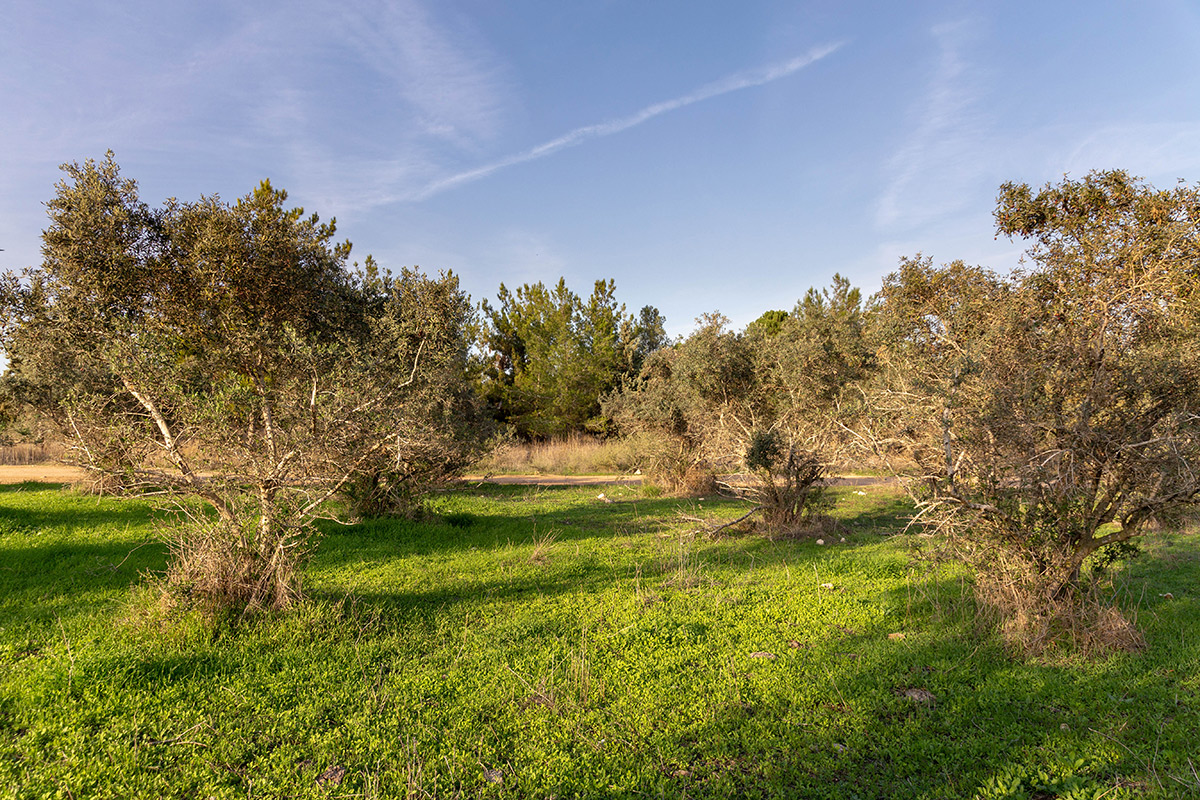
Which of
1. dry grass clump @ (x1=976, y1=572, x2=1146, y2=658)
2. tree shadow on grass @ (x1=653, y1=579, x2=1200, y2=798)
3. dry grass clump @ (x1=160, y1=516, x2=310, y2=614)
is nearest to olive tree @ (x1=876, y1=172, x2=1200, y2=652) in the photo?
dry grass clump @ (x1=976, y1=572, x2=1146, y2=658)

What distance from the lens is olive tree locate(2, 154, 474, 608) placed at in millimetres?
5672

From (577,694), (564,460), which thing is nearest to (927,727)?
(577,694)

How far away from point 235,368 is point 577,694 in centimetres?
881

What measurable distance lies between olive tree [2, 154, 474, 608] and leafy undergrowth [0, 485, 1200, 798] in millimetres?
1075

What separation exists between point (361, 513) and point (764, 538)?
7.65 meters

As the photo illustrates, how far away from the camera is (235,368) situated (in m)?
10.2

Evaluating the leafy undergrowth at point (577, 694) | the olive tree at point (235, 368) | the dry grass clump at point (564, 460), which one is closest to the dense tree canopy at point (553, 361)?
the dry grass clump at point (564, 460)

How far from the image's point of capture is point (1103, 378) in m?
5.38

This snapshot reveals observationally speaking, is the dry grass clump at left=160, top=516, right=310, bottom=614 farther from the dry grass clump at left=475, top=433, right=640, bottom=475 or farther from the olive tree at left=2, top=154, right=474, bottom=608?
the dry grass clump at left=475, top=433, right=640, bottom=475

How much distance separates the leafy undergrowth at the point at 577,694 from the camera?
351cm

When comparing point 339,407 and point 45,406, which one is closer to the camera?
point 339,407

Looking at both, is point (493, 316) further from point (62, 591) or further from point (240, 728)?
point (240, 728)

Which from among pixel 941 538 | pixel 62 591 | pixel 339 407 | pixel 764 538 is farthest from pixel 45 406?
pixel 941 538

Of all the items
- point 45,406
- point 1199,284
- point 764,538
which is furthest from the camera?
point 45,406
